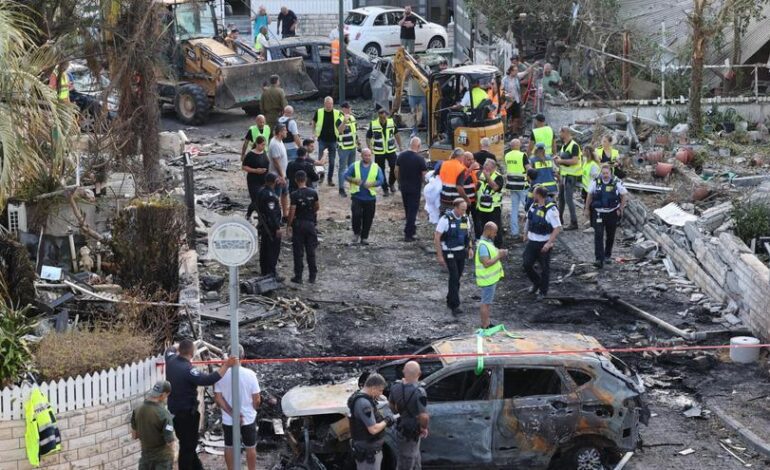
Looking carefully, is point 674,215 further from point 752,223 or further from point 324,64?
point 324,64

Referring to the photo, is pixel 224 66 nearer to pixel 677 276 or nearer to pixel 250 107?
pixel 250 107

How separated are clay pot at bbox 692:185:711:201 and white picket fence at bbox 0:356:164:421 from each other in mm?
10940

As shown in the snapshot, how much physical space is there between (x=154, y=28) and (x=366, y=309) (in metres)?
6.50

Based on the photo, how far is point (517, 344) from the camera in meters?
11.6

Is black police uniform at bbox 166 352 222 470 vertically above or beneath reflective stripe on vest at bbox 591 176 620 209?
beneath

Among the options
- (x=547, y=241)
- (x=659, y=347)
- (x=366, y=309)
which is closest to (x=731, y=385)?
(x=659, y=347)

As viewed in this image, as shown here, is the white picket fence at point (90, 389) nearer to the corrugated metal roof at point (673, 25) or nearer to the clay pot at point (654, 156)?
the clay pot at point (654, 156)

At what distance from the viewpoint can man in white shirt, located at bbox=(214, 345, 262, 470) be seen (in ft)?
36.5

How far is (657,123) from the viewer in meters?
25.3

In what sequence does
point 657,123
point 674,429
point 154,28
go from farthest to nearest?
1. point 657,123
2. point 154,28
3. point 674,429

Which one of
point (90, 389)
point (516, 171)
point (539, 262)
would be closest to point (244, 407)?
point (90, 389)

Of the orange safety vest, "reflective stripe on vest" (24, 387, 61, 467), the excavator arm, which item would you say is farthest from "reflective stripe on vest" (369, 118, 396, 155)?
"reflective stripe on vest" (24, 387, 61, 467)

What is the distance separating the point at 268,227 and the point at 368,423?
6.84 metres

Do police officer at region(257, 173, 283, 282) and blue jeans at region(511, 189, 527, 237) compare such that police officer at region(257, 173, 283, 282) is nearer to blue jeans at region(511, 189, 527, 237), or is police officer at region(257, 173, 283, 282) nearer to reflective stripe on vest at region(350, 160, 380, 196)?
reflective stripe on vest at region(350, 160, 380, 196)
